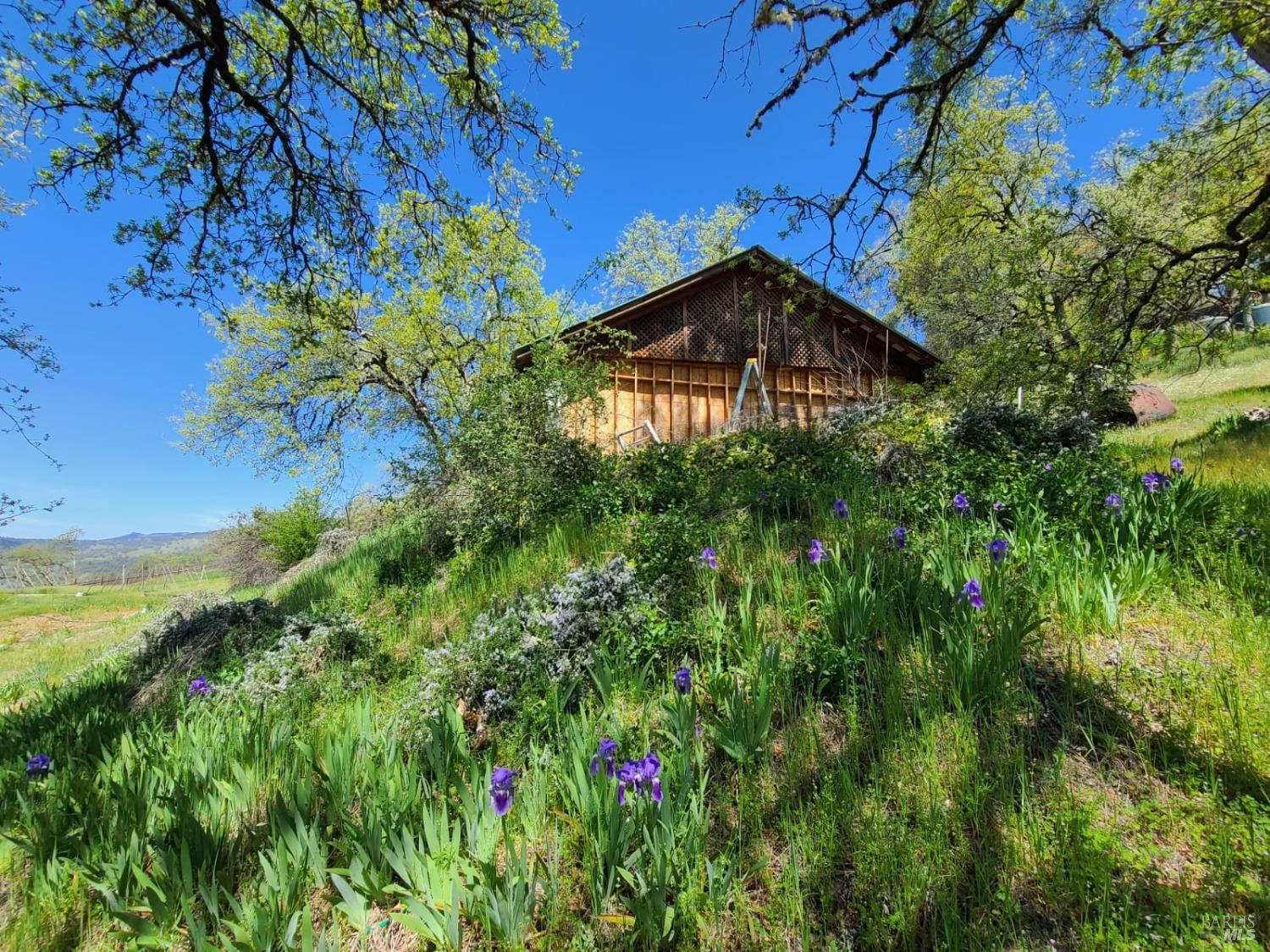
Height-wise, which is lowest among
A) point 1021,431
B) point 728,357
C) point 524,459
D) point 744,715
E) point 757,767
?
point 757,767

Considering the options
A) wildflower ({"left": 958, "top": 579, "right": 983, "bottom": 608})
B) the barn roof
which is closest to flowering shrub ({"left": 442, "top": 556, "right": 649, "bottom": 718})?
wildflower ({"left": 958, "top": 579, "right": 983, "bottom": 608})

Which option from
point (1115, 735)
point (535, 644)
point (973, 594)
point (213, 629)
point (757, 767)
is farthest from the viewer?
point (213, 629)

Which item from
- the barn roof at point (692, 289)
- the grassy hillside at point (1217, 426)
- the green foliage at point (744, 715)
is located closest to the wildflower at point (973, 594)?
the green foliage at point (744, 715)

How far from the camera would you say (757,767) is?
6.48 ft

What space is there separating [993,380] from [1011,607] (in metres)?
4.77

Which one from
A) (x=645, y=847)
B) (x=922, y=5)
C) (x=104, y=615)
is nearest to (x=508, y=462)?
(x=645, y=847)

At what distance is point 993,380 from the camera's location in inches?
235

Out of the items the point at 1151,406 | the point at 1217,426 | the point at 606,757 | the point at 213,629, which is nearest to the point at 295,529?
the point at 213,629

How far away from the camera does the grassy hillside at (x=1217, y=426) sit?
504cm

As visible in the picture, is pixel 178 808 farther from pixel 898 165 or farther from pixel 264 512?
pixel 264 512

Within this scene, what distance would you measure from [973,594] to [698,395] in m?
11.1

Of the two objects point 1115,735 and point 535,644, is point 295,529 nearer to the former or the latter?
point 535,644

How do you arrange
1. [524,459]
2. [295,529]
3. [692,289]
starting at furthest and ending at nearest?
[295,529], [692,289], [524,459]

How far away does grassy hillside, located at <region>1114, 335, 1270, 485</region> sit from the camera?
5035mm
